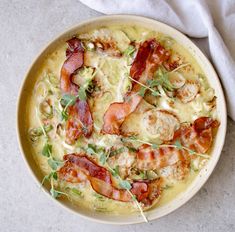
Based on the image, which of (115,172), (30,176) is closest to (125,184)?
(115,172)

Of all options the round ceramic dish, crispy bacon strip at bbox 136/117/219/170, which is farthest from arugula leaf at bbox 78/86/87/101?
crispy bacon strip at bbox 136/117/219/170

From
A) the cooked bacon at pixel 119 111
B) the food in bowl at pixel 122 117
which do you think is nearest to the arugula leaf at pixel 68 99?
the food in bowl at pixel 122 117

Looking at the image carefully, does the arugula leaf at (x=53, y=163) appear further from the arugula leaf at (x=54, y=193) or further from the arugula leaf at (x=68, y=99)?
the arugula leaf at (x=68, y=99)

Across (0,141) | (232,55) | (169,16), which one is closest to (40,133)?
(0,141)

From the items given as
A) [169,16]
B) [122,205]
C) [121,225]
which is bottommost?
[121,225]

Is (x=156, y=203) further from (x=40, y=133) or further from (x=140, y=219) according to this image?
(x=40, y=133)

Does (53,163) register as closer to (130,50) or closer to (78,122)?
(78,122)
